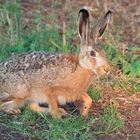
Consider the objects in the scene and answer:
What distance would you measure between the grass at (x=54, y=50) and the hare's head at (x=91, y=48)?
0.46 metres

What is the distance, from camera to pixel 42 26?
23.8ft

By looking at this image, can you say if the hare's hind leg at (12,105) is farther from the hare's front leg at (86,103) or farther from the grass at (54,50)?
the hare's front leg at (86,103)

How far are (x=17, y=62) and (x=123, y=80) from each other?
1240mm

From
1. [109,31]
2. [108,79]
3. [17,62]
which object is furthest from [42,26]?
[17,62]

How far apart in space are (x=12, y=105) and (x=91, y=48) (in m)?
0.87

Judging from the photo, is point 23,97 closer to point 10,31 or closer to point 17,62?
point 17,62

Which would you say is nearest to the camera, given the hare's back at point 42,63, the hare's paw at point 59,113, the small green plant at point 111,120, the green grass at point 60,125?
the green grass at point 60,125

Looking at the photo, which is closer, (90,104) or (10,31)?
(90,104)

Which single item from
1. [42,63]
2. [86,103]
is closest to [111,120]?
[86,103]

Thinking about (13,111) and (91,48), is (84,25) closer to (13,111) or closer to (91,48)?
(91,48)

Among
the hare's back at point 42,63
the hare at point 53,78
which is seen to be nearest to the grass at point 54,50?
the hare at point 53,78

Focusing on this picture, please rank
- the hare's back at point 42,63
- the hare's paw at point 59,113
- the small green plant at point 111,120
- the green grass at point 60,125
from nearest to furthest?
the green grass at point 60,125 → the small green plant at point 111,120 → the hare's paw at point 59,113 → the hare's back at point 42,63

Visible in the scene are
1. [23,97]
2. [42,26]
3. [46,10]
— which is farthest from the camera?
[46,10]

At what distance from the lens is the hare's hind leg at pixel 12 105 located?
17.1 ft
